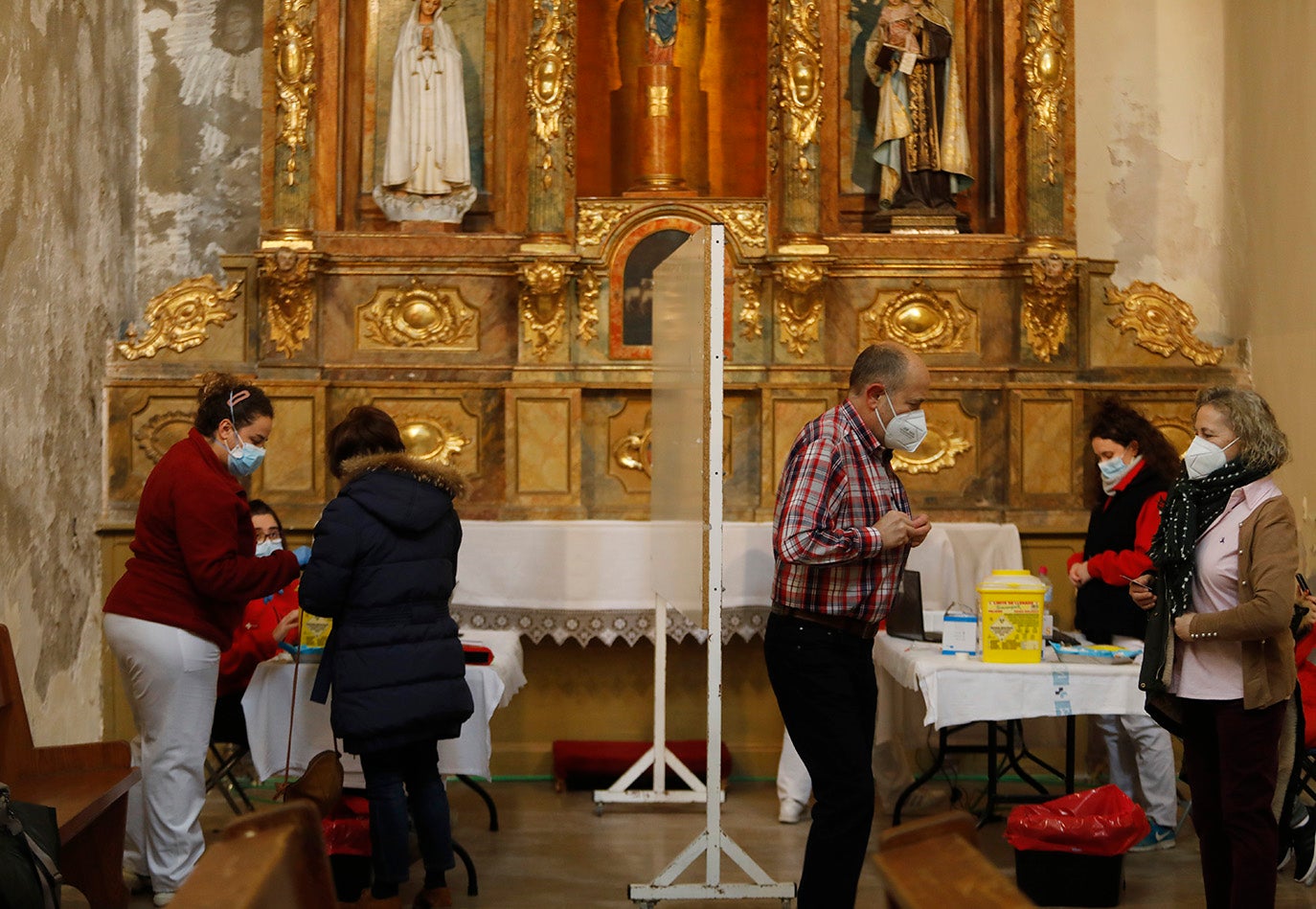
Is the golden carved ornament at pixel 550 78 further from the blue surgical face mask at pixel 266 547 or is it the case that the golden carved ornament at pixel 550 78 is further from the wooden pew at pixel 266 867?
the wooden pew at pixel 266 867

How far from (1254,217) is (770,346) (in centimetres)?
258

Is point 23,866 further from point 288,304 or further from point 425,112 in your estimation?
point 425,112

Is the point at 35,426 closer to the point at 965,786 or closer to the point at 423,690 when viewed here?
the point at 423,690

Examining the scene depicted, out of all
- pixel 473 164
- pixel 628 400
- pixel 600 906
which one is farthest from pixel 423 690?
pixel 473 164

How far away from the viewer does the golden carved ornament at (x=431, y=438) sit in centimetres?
739

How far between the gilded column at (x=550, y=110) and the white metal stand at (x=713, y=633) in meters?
2.51

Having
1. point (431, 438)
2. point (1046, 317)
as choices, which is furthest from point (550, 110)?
point (1046, 317)

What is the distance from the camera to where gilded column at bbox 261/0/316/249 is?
7367mm

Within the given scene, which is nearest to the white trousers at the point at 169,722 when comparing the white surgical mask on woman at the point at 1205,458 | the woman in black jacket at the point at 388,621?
the woman in black jacket at the point at 388,621

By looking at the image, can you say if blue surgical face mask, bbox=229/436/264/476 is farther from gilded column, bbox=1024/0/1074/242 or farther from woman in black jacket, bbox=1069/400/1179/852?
gilded column, bbox=1024/0/1074/242

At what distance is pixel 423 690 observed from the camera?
15.2ft

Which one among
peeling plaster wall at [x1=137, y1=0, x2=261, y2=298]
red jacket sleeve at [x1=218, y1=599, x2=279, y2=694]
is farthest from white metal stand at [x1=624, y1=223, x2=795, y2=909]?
peeling plaster wall at [x1=137, y1=0, x2=261, y2=298]

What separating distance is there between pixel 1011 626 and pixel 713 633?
1211 mm

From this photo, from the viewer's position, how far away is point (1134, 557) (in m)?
5.95
